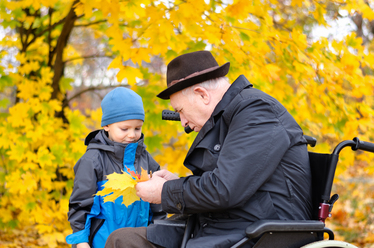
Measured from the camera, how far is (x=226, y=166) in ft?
4.22

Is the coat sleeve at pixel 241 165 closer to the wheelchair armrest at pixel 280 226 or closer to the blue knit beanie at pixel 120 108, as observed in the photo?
the wheelchair armrest at pixel 280 226

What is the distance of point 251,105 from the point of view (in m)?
1.39

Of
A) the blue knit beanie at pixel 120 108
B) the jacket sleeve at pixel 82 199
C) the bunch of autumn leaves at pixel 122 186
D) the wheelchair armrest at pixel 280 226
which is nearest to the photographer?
the wheelchair armrest at pixel 280 226

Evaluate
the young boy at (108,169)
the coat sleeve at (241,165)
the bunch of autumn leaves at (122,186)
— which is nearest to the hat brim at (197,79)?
the coat sleeve at (241,165)

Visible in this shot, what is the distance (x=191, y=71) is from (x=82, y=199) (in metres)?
0.96

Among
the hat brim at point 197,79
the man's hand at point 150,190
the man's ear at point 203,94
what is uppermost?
the hat brim at point 197,79

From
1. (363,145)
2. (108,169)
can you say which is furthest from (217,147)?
(108,169)

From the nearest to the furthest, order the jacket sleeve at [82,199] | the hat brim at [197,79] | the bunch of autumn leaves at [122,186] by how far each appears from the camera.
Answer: the bunch of autumn leaves at [122,186]
the hat brim at [197,79]
the jacket sleeve at [82,199]

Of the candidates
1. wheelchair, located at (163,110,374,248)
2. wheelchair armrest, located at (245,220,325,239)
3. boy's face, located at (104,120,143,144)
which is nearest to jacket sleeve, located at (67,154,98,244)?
boy's face, located at (104,120,143,144)

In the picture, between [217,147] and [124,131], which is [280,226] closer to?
[217,147]

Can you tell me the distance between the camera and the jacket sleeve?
5.99 ft

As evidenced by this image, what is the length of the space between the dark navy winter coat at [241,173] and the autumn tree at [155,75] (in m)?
1.00

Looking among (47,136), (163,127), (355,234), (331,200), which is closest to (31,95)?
(47,136)

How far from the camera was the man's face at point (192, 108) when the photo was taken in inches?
62.1
